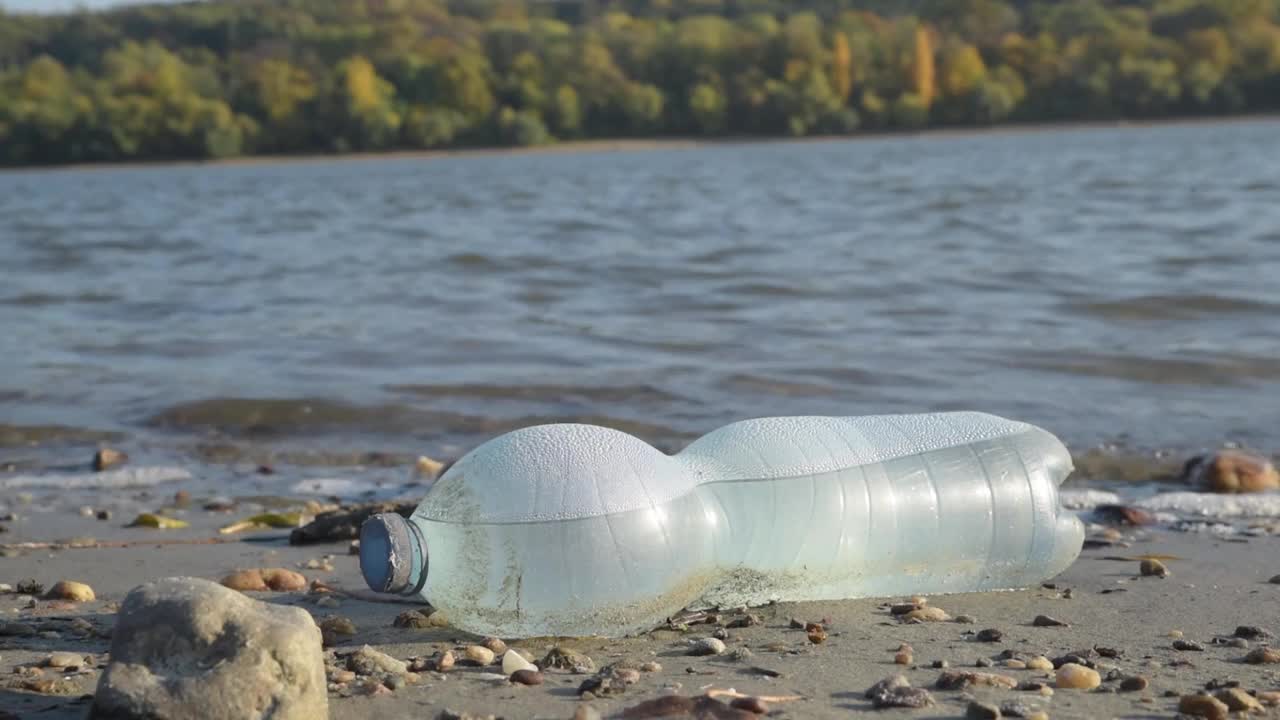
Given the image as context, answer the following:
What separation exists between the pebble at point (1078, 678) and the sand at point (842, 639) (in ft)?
0.10

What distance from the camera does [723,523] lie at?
2693 millimetres

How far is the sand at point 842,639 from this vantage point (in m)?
2.14

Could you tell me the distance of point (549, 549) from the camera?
245cm

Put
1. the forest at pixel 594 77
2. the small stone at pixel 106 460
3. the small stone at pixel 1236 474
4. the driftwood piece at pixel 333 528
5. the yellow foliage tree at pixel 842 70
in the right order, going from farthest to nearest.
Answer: the yellow foliage tree at pixel 842 70, the forest at pixel 594 77, the small stone at pixel 106 460, the small stone at pixel 1236 474, the driftwood piece at pixel 333 528

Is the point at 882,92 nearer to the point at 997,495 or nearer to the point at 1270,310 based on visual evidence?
the point at 1270,310

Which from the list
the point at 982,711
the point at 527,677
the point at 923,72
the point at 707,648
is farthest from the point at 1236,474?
the point at 923,72

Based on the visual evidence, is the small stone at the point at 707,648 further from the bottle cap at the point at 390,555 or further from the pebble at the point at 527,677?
the bottle cap at the point at 390,555

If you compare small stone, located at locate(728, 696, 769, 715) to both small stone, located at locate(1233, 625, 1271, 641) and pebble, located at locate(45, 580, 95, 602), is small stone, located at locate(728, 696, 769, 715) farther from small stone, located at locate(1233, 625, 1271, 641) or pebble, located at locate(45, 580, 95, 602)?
pebble, located at locate(45, 580, 95, 602)

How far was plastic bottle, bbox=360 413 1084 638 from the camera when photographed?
245cm

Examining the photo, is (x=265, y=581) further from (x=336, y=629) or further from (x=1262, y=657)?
(x=1262, y=657)

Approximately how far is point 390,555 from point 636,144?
73175 millimetres

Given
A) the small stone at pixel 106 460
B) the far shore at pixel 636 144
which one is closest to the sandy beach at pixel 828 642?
the small stone at pixel 106 460

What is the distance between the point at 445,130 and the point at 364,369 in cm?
6815

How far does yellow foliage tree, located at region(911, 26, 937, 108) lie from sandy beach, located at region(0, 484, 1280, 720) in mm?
76441
